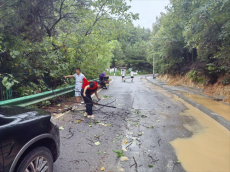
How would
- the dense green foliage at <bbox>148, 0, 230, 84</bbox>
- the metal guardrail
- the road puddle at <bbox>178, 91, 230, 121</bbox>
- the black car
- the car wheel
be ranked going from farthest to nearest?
the dense green foliage at <bbox>148, 0, 230, 84</bbox>, the road puddle at <bbox>178, 91, 230, 121</bbox>, the metal guardrail, the car wheel, the black car

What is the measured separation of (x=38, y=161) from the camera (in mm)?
2561

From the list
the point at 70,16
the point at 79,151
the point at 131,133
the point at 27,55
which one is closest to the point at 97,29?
the point at 70,16

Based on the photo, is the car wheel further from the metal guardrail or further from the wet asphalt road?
the metal guardrail

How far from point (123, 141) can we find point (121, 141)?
Result: 0.05 metres

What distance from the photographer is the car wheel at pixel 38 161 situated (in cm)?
232

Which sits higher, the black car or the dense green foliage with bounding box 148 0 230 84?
the dense green foliage with bounding box 148 0 230 84

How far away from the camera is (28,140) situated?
2385 millimetres

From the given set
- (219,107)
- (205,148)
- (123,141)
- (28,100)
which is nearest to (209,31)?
(219,107)

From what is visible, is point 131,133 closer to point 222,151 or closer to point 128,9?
point 222,151

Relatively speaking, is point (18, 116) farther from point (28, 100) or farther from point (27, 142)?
point (28, 100)

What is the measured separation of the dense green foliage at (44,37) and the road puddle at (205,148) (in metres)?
5.05

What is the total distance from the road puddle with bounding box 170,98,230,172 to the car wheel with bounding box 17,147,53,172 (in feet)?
8.15

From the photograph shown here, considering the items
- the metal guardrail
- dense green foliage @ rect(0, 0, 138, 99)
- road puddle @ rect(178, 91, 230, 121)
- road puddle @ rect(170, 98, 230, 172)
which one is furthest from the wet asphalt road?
dense green foliage @ rect(0, 0, 138, 99)

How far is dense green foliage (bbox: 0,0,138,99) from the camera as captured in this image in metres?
7.36
